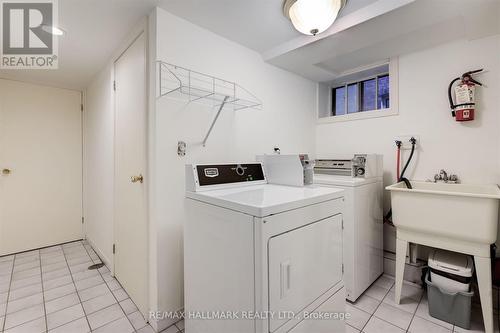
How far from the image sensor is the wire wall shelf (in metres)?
1.69

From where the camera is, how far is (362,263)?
203 centimetres

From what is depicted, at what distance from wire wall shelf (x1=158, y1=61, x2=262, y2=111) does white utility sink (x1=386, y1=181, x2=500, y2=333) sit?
1522 mm

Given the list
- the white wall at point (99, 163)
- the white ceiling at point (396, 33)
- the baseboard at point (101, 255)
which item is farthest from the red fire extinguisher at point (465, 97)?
the baseboard at point (101, 255)

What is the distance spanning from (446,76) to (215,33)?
223cm

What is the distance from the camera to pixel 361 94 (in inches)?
116

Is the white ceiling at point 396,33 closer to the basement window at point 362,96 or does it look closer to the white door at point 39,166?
the basement window at point 362,96

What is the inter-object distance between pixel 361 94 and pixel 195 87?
2237 millimetres

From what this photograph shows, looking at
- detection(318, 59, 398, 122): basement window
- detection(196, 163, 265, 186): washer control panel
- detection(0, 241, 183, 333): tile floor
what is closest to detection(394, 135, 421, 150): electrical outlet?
detection(318, 59, 398, 122): basement window

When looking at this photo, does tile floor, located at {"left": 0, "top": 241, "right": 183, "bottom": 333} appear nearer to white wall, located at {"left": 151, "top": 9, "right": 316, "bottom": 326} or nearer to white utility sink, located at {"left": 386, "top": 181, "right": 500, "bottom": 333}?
white wall, located at {"left": 151, "top": 9, "right": 316, "bottom": 326}

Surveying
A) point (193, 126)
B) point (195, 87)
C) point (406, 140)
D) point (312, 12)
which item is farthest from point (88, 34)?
point (406, 140)

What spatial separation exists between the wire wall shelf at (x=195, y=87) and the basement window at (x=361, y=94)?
150 cm

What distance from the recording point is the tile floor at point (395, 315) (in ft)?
5.50

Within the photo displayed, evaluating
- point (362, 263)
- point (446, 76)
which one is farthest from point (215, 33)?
point (362, 263)

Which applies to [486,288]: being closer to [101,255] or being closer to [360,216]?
[360,216]
